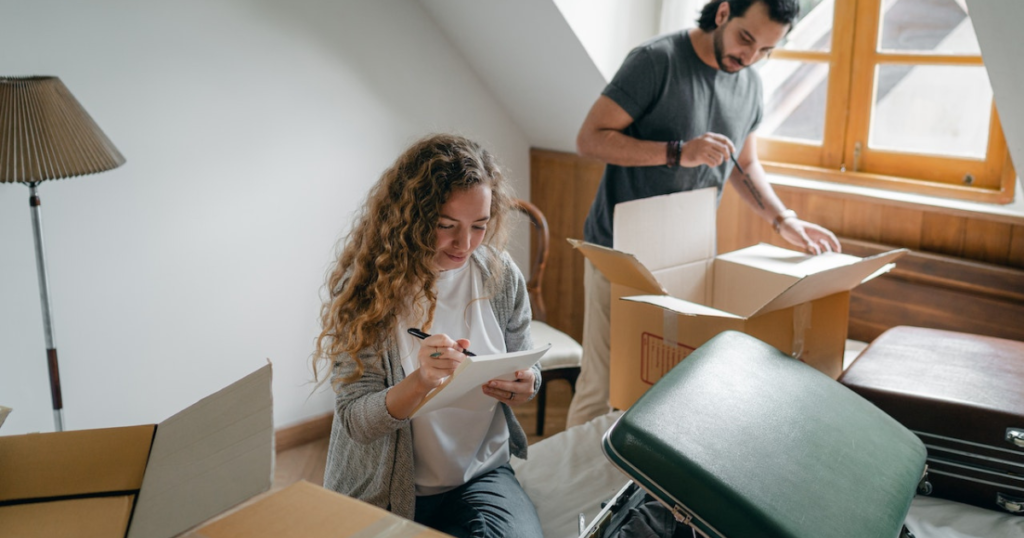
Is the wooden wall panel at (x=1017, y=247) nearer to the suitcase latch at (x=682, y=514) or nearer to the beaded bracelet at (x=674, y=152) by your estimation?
the beaded bracelet at (x=674, y=152)

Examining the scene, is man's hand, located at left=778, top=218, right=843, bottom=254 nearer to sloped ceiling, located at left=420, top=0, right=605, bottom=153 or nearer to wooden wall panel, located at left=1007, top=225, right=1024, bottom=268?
wooden wall panel, located at left=1007, top=225, right=1024, bottom=268

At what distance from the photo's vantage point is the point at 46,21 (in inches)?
80.7

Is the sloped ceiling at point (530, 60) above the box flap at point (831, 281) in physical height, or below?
above

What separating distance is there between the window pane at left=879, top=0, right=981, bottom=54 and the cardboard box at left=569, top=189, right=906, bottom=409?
693 mm

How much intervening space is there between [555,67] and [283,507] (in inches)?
76.4

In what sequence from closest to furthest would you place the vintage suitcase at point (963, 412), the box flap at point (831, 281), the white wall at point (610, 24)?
the vintage suitcase at point (963, 412)
the box flap at point (831, 281)
the white wall at point (610, 24)

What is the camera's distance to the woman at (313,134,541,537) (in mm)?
1341

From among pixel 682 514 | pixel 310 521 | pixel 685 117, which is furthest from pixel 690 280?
pixel 310 521

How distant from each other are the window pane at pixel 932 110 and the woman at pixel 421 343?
1.39 m

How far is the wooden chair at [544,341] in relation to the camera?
252cm

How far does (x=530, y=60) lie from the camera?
2.63 meters

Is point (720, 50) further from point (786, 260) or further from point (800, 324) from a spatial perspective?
point (800, 324)

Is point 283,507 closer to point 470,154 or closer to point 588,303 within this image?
point 470,154

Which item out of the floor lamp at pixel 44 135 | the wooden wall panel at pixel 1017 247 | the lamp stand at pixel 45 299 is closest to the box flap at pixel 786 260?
the wooden wall panel at pixel 1017 247
